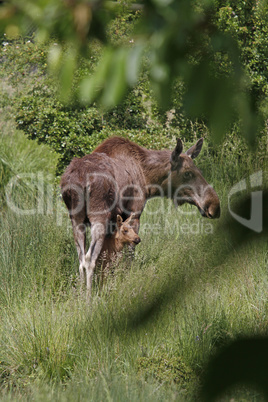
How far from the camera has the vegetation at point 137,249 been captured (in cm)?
91

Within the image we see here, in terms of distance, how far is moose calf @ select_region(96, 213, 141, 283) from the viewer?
715 centimetres

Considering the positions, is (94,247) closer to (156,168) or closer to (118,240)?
(118,240)

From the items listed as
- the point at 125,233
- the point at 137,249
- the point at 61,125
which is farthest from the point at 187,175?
the point at 61,125

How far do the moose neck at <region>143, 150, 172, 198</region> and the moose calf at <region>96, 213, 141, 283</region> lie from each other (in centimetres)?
65

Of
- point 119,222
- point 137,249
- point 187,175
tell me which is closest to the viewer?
point 119,222

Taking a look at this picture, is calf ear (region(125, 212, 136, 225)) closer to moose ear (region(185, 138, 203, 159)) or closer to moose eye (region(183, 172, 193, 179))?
moose eye (region(183, 172, 193, 179))

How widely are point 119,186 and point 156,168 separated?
824mm

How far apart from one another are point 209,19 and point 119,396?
3.02 metres

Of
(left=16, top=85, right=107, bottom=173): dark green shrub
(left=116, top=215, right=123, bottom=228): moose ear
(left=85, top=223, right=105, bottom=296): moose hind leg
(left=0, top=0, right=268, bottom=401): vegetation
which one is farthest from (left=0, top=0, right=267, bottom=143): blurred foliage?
(left=16, top=85, right=107, bottom=173): dark green shrub

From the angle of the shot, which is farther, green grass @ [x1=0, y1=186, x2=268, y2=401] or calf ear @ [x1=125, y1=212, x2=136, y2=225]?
calf ear @ [x1=125, y1=212, x2=136, y2=225]

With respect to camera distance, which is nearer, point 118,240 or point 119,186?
point 119,186

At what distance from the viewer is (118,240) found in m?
7.39

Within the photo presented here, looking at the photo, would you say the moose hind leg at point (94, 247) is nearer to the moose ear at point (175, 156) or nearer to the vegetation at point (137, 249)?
the vegetation at point (137, 249)

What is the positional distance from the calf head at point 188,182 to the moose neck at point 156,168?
0.11 m
